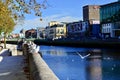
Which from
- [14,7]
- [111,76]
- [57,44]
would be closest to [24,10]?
[14,7]

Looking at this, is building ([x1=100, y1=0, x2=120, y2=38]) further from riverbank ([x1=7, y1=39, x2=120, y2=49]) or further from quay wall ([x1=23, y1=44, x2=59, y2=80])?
quay wall ([x1=23, y1=44, x2=59, y2=80])

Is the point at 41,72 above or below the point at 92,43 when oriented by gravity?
above

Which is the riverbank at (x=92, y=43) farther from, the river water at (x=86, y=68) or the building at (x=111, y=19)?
the river water at (x=86, y=68)

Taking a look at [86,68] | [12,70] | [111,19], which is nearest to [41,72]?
[12,70]

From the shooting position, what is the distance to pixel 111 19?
169m

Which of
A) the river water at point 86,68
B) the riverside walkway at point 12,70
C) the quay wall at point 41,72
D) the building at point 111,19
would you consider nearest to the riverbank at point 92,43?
the building at point 111,19

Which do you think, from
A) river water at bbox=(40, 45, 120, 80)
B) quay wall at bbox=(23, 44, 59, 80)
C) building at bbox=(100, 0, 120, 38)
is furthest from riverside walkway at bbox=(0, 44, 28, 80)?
building at bbox=(100, 0, 120, 38)

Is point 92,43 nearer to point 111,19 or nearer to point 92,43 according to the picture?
point 92,43

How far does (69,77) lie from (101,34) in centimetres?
15212

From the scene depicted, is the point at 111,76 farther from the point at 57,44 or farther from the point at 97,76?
the point at 57,44

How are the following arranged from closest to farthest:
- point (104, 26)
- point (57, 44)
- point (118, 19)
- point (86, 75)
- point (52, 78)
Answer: point (52, 78) → point (86, 75) → point (118, 19) → point (104, 26) → point (57, 44)

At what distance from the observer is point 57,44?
190m

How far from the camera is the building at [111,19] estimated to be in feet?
537

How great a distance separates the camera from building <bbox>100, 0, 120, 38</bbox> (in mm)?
163750
